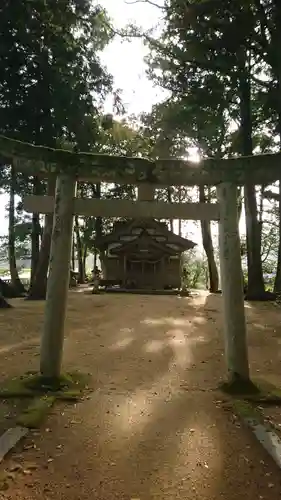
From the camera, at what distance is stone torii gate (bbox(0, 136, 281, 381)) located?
221 inches

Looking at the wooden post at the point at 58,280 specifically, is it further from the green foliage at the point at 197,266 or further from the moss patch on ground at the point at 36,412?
the green foliage at the point at 197,266

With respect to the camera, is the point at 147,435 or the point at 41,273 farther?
the point at 41,273

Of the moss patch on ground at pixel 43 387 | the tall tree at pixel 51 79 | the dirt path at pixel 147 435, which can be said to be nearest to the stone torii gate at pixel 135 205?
the moss patch on ground at pixel 43 387

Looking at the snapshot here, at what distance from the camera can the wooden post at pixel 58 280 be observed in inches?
221

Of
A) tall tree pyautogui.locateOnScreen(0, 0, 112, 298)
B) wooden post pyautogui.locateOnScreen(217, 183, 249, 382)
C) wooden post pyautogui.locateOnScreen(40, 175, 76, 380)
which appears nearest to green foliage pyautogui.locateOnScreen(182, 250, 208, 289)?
tall tree pyautogui.locateOnScreen(0, 0, 112, 298)

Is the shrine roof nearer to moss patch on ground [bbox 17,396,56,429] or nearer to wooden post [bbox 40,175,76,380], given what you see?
wooden post [bbox 40,175,76,380]

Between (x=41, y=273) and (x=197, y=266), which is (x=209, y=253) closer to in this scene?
(x=41, y=273)

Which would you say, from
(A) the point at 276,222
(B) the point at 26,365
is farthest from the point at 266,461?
(A) the point at 276,222

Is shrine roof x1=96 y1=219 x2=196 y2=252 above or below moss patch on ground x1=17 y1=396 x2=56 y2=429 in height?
above

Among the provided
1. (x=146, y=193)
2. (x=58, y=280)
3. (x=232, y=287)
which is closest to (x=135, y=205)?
(x=146, y=193)

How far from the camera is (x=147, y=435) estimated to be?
4.18 meters

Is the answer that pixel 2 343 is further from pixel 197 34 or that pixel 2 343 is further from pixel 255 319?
pixel 197 34

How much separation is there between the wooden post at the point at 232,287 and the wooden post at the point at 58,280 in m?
2.24

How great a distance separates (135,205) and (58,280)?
1.56 metres
